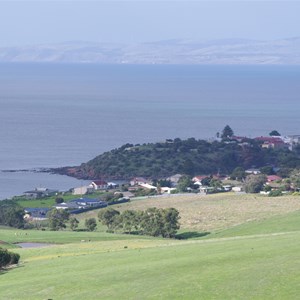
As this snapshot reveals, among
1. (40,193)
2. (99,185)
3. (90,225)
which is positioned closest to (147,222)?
(90,225)

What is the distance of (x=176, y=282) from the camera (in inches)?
800

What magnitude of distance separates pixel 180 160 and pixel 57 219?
36872 mm

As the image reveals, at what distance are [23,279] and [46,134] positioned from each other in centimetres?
8560

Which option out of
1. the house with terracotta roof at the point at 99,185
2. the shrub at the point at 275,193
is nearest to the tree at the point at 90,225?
the shrub at the point at 275,193

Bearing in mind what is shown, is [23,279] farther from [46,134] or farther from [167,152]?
[46,134]

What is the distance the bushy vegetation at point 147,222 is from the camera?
40.6 meters

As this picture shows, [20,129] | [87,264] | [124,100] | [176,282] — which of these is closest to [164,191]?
[87,264]

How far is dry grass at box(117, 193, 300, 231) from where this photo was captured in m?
43.2

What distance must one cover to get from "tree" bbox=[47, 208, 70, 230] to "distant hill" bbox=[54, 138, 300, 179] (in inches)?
1174

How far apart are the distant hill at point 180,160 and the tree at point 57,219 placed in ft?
97.8

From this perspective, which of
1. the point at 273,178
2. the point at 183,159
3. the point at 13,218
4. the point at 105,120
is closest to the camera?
the point at 13,218

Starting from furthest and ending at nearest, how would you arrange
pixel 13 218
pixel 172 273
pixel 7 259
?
pixel 13 218
pixel 7 259
pixel 172 273

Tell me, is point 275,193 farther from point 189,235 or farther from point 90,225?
point 189,235

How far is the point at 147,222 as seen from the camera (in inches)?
1628
